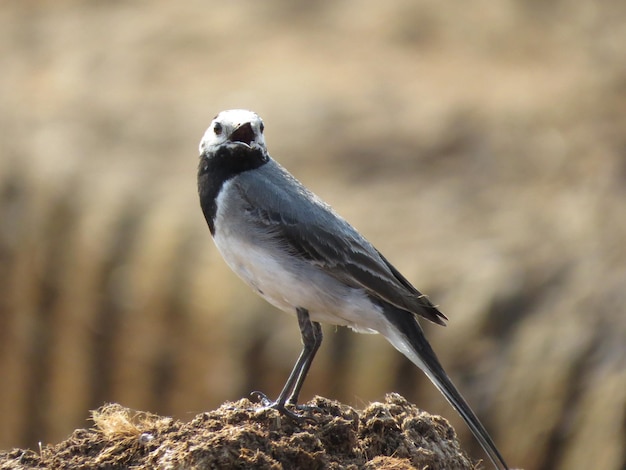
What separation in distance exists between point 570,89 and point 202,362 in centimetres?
697

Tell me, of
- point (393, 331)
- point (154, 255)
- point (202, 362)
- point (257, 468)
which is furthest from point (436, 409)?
point (257, 468)

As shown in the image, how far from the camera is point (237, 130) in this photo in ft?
28.2

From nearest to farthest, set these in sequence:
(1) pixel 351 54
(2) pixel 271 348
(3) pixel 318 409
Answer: (3) pixel 318 409, (2) pixel 271 348, (1) pixel 351 54

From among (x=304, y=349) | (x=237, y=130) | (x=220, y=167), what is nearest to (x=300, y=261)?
(x=304, y=349)

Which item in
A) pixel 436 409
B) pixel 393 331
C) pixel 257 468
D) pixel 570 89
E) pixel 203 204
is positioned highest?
pixel 570 89

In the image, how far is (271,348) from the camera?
15734mm

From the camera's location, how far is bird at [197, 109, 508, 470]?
27.3 ft

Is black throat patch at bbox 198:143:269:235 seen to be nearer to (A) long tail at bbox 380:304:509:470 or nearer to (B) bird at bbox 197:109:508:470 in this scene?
(B) bird at bbox 197:109:508:470

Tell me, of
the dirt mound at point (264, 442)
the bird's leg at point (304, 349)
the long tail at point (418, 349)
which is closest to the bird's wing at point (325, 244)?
the long tail at point (418, 349)

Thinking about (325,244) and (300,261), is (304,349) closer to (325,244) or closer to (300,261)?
(300,261)

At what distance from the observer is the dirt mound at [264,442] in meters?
7.36

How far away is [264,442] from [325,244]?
155cm

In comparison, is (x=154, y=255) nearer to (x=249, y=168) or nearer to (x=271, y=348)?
(x=271, y=348)

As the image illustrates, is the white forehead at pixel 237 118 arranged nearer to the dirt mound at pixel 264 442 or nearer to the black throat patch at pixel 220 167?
the black throat patch at pixel 220 167
